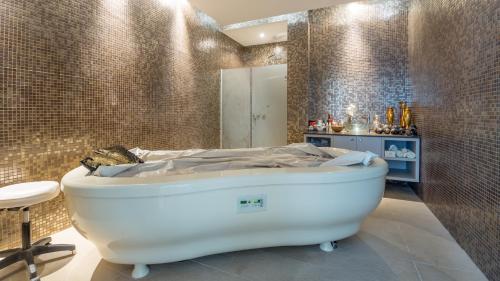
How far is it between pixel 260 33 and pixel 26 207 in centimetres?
406

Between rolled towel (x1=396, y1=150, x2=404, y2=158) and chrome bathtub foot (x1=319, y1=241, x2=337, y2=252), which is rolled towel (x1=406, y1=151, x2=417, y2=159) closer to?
rolled towel (x1=396, y1=150, x2=404, y2=158)

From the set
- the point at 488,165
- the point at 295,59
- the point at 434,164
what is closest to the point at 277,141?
the point at 295,59

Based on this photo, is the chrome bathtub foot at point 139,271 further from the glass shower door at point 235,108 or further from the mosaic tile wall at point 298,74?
the glass shower door at point 235,108

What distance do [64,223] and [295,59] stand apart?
11.4 ft

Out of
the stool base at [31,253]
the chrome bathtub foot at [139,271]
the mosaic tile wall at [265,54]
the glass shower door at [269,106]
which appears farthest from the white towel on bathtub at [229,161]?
the mosaic tile wall at [265,54]

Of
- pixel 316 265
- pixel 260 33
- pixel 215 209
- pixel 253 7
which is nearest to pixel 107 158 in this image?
pixel 215 209

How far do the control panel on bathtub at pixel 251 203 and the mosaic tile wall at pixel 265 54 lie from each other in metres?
3.96

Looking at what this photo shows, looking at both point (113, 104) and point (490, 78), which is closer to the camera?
A: point (490, 78)

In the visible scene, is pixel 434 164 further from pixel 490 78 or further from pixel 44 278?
pixel 44 278

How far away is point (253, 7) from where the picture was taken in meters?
3.59

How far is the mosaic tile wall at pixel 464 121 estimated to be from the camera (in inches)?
55.7

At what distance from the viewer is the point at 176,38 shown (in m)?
3.44

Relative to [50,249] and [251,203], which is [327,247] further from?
[50,249]

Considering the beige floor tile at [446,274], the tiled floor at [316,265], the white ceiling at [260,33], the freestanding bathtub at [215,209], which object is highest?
the white ceiling at [260,33]
